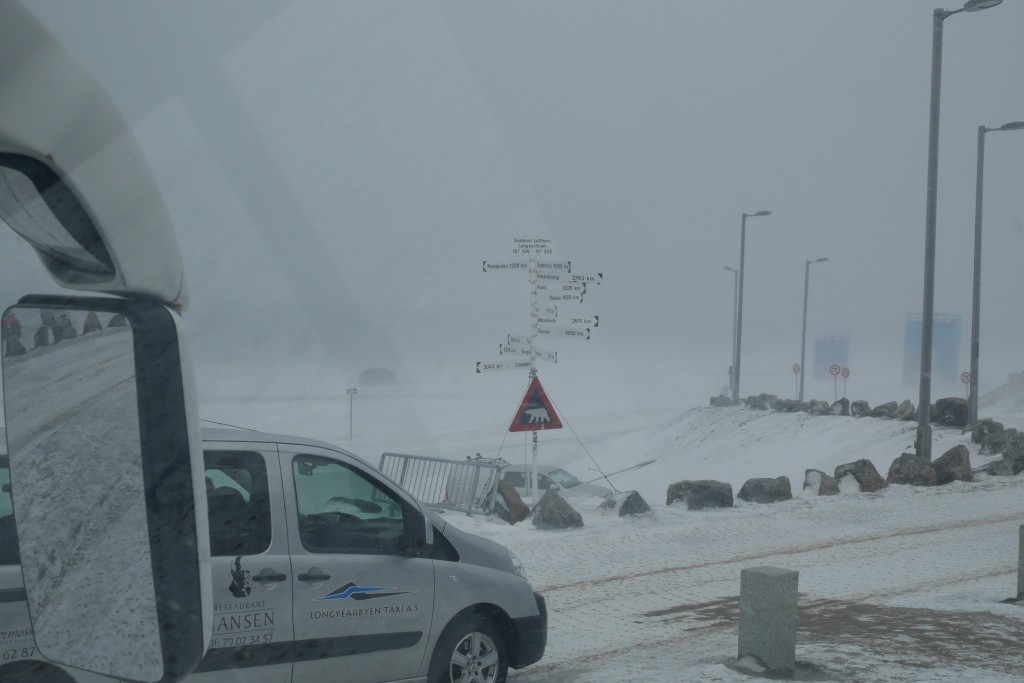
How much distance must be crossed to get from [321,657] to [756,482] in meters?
12.3

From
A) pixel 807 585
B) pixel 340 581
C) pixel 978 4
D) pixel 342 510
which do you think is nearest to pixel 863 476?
pixel 807 585

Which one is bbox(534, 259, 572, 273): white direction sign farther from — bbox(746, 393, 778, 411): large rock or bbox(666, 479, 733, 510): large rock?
bbox(746, 393, 778, 411): large rock

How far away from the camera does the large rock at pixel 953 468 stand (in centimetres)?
1850

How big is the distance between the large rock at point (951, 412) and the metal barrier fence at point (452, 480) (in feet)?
56.0

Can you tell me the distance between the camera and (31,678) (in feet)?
10.6

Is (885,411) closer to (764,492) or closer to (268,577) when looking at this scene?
(764,492)

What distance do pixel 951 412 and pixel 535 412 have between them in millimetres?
16920

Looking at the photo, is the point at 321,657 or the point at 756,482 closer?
the point at 321,657

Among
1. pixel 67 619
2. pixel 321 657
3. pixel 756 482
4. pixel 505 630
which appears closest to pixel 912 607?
pixel 505 630

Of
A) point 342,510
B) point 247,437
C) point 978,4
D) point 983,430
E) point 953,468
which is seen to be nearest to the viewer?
point 247,437

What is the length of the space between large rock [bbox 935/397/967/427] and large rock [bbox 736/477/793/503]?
41.5 feet

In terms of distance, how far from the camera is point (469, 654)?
5.71m

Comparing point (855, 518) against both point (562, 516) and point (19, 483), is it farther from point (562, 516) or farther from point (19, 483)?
point (19, 483)

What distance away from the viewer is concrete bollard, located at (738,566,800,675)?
650 centimetres
